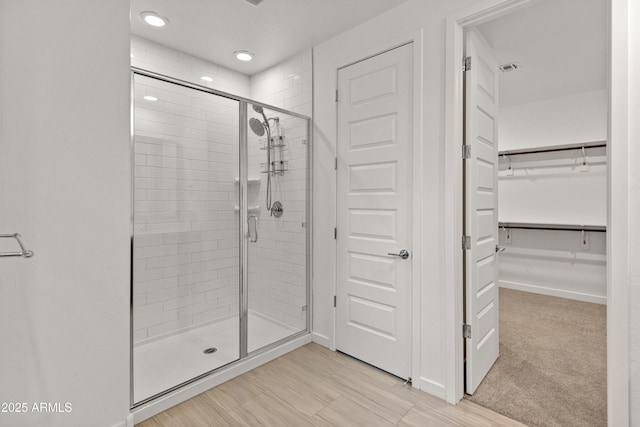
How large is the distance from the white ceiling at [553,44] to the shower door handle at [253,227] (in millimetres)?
2182

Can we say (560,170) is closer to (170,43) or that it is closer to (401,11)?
(401,11)

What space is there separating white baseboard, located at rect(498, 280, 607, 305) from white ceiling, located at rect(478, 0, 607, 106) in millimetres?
2608

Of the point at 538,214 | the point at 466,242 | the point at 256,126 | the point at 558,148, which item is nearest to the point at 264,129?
the point at 256,126

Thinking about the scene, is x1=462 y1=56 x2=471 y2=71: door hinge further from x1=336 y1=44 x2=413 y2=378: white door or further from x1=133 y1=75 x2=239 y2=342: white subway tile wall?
x1=133 y1=75 x2=239 y2=342: white subway tile wall

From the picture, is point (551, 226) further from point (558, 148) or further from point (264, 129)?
point (264, 129)

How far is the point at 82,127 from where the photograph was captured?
157cm

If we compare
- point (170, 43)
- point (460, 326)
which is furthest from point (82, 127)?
point (460, 326)

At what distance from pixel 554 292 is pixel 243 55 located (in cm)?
489

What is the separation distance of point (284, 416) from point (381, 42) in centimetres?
260

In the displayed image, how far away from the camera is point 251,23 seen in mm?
2510

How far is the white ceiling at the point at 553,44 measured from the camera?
2.19 m

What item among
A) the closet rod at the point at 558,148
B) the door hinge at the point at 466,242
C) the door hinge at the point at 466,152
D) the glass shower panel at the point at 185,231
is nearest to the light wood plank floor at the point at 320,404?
the glass shower panel at the point at 185,231

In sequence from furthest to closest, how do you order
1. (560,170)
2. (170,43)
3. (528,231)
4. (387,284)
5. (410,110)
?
(528,231), (560,170), (170,43), (387,284), (410,110)

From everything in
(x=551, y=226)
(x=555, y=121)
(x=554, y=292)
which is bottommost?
(x=554, y=292)
